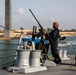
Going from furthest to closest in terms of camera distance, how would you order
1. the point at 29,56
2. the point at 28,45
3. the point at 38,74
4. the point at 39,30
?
the point at 39,30 → the point at 28,45 → the point at 29,56 → the point at 38,74

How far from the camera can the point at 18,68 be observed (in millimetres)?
8242

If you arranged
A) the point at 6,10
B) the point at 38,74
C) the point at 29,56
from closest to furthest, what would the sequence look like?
the point at 38,74 < the point at 29,56 < the point at 6,10

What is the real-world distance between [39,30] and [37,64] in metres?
1.66

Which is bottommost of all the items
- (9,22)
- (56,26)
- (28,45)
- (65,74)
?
(65,74)

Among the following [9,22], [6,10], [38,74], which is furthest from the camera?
[6,10]

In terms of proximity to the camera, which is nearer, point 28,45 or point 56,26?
point 28,45

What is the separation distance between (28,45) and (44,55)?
106 centimetres

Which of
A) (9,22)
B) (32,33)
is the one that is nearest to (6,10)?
(9,22)

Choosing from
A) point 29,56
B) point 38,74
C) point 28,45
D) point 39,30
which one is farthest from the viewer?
point 39,30

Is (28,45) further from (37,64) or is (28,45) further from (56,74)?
(56,74)

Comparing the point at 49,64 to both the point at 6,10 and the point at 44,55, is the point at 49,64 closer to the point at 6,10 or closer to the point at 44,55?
the point at 44,55

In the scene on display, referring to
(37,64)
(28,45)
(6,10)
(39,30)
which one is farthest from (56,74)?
(6,10)

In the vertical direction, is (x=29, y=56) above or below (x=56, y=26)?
below

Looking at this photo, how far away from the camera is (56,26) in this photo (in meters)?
10.1
